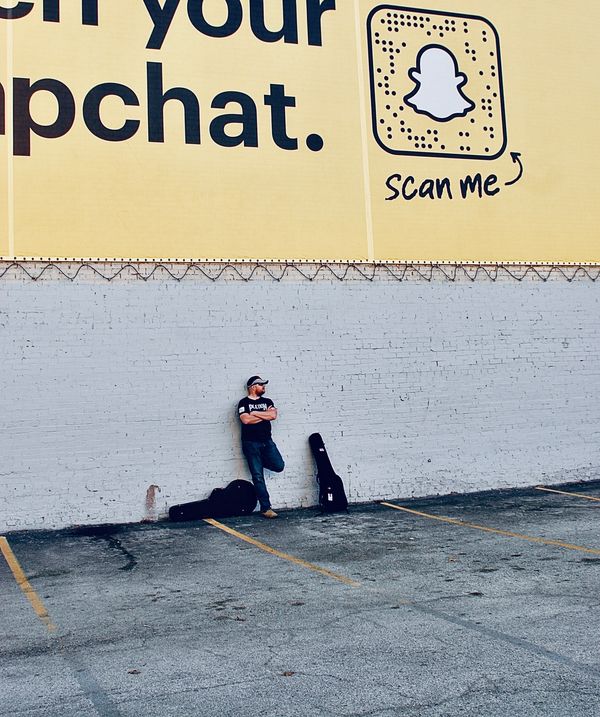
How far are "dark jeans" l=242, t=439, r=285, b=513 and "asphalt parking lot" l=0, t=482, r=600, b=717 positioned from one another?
975 millimetres

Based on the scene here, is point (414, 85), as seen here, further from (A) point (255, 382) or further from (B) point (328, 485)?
(B) point (328, 485)

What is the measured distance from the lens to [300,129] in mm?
13008

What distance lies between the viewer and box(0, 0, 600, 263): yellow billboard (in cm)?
1187

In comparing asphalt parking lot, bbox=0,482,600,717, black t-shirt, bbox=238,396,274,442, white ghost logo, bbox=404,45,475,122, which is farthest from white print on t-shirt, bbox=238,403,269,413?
white ghost logo, bbox=404,45,475,122

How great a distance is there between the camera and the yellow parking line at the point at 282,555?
305 inches

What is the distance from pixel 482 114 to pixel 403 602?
9.95m

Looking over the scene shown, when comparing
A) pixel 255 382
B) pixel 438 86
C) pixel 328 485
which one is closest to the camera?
pixel 255 382

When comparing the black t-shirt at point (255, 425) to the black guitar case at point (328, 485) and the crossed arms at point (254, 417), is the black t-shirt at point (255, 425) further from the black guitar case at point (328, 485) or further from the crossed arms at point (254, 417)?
the black guitar case at point (328, 485)

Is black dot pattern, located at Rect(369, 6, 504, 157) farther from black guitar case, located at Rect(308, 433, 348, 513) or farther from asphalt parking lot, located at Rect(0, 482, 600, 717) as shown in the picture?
asphalt parking lot, located at Rect(0, 482, 600, 717)

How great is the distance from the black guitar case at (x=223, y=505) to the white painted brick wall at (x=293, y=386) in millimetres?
208

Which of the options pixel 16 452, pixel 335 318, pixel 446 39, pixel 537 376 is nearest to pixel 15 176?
pixel 16 452

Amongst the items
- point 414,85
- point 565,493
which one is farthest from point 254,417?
point 414,85

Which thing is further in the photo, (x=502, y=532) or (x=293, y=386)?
(x=293, y=386)

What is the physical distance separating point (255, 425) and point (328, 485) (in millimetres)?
1443
